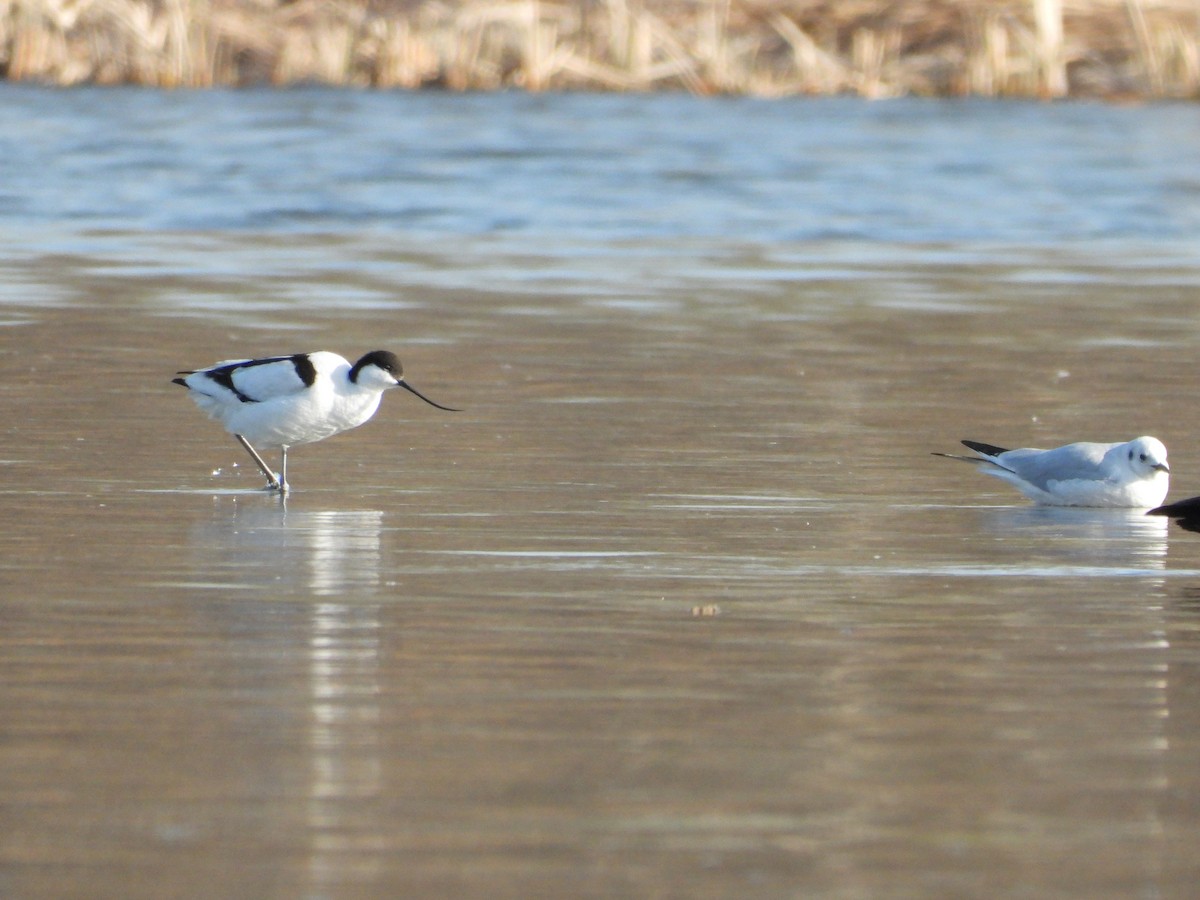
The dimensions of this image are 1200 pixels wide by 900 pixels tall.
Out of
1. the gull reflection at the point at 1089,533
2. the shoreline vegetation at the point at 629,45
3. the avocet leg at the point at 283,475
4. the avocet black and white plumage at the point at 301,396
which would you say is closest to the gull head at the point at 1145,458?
the gull reflection at the point at 1089,533

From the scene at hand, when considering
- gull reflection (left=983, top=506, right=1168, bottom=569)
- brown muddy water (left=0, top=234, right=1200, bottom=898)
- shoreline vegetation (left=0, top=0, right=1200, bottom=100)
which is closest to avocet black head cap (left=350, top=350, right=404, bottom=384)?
brown muddy water (left=0, top=234, right=1200, bottom=898)

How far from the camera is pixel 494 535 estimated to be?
28.0 ft

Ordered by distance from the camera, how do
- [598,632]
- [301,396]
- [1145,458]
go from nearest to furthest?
[598,632]
[1145,458]
[301,396]

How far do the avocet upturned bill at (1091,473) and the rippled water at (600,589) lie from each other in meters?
0.08

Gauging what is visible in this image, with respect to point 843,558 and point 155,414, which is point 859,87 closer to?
point 155,414

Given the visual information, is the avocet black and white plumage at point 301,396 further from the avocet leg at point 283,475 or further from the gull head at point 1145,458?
the gull head at point 1145,458

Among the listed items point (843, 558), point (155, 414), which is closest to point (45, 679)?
point (843, 558)

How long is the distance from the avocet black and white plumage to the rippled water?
22cm

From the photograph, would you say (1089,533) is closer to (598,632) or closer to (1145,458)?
(1145,458)

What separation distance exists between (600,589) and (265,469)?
264 centimetres

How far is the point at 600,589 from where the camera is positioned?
7586 mm

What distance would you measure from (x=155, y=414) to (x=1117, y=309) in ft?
23.5

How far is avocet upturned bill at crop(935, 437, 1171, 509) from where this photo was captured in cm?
957

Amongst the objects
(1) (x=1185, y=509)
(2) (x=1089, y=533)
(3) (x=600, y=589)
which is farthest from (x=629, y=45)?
(3) (x=600, y=589)
